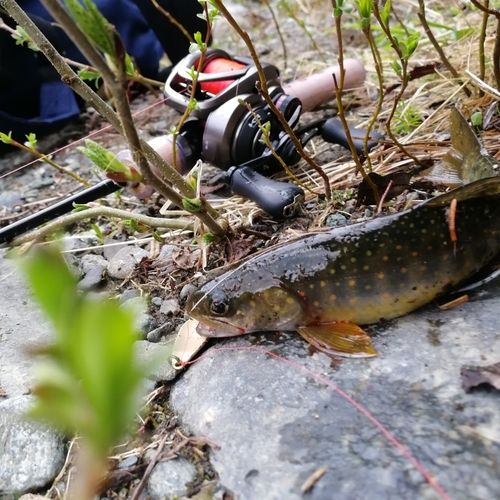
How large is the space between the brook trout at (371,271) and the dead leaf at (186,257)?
0.59m

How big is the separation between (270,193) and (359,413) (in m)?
1.29

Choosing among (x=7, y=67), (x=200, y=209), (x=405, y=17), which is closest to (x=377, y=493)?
(x=200, y=209)

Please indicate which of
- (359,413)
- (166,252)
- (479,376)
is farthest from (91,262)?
(479,376)

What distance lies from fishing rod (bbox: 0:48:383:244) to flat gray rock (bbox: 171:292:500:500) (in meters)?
0.96

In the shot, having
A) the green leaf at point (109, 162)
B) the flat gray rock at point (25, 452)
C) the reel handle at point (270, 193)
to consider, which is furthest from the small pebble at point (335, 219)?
the flat gray rock at point (25, 452)

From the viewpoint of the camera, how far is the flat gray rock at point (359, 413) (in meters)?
1.42

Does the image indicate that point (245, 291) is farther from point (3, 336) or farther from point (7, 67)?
point (7, 67)

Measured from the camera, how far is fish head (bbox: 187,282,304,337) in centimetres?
201

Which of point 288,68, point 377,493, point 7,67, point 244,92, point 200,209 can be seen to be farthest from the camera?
point 288,68

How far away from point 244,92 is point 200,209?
3.81 feet

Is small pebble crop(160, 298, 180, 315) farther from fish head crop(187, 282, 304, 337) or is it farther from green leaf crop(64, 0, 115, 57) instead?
green leaf crop(64, 0, 115, 57)

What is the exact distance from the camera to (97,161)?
173cm

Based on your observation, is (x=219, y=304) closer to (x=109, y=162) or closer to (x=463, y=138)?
(x=109, y=162)

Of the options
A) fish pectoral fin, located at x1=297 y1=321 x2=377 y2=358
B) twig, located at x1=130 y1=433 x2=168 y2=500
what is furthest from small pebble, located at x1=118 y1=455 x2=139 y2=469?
fish pectoral fin, located at x1=297 y1=321 x2=377 y2=358
